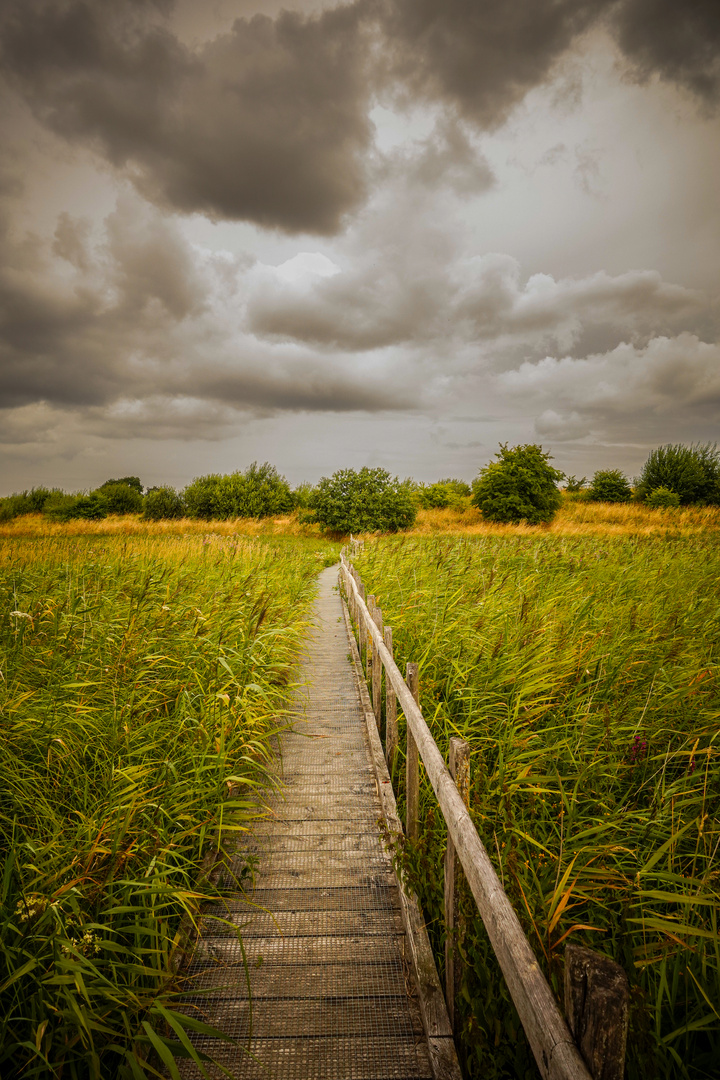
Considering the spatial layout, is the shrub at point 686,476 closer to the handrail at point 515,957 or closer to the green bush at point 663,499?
the green bush at point 663,499

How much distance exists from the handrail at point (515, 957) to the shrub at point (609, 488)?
34.6m

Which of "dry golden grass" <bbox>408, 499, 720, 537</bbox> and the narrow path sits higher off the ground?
"dry golden grass" <bbox>408, 499, 720, 537</bbox>

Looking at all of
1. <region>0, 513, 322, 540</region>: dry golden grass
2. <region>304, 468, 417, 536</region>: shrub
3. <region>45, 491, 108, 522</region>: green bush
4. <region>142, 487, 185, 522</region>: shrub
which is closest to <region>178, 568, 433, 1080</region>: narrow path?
<region>0, 513, 322, 540</region>: dry golden grass

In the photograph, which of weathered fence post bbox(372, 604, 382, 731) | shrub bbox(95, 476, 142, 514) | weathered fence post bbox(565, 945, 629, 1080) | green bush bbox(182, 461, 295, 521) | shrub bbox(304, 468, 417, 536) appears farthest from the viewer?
shrub bbox(95, 476, 142, 514)

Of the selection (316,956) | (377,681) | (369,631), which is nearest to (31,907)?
(316,956)

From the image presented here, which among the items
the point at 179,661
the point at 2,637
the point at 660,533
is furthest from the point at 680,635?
the point at 660,533

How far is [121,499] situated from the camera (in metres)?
40.8

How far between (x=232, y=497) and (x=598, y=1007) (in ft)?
115

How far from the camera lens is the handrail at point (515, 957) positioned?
95 centimetres

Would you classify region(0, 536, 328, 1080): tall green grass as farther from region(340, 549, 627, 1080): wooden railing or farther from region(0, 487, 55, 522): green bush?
region(0, 487, 55, 522): green bush

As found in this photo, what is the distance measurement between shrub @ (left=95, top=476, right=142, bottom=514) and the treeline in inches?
8.9

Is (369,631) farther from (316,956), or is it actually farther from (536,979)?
(536,979)

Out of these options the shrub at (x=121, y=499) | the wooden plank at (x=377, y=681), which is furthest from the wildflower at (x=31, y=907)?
the shrub at (x=121, y=499)

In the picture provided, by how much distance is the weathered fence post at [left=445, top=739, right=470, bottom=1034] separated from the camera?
1757 millimetres
